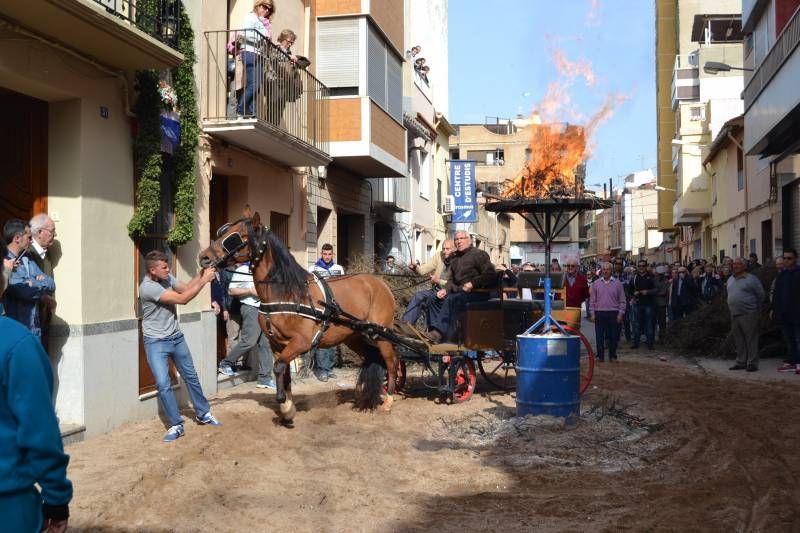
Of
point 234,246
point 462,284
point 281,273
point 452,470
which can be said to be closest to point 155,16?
point 234,246

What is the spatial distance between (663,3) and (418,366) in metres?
40.9

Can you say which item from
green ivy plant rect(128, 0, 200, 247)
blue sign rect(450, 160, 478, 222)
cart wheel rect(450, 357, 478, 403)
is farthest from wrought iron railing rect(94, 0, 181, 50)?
blue sign rect(450, 160, 478, 222)

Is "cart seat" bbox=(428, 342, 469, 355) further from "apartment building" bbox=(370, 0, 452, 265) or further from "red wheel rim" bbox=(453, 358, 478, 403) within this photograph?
"apartment building" bbox=(370, 0, 452, 265)

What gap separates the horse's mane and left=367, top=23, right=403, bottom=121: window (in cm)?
941

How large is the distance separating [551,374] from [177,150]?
5.33m

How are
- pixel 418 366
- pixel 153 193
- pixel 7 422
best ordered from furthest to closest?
pixel 418 366, pixel 153 193, pixel 7 422

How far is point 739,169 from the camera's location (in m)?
27.6

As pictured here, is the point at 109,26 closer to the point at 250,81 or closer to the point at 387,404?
the point at 250,81

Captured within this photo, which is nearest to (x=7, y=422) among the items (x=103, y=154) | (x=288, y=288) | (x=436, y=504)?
(x=436, y=504)

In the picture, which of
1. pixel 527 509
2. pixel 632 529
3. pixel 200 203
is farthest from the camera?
pixel 200 203

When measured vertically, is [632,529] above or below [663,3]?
below

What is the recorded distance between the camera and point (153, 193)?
30.7 ft

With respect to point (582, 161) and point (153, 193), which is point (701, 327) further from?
point (153, 193)

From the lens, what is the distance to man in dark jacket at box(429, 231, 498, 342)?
33.8ft
